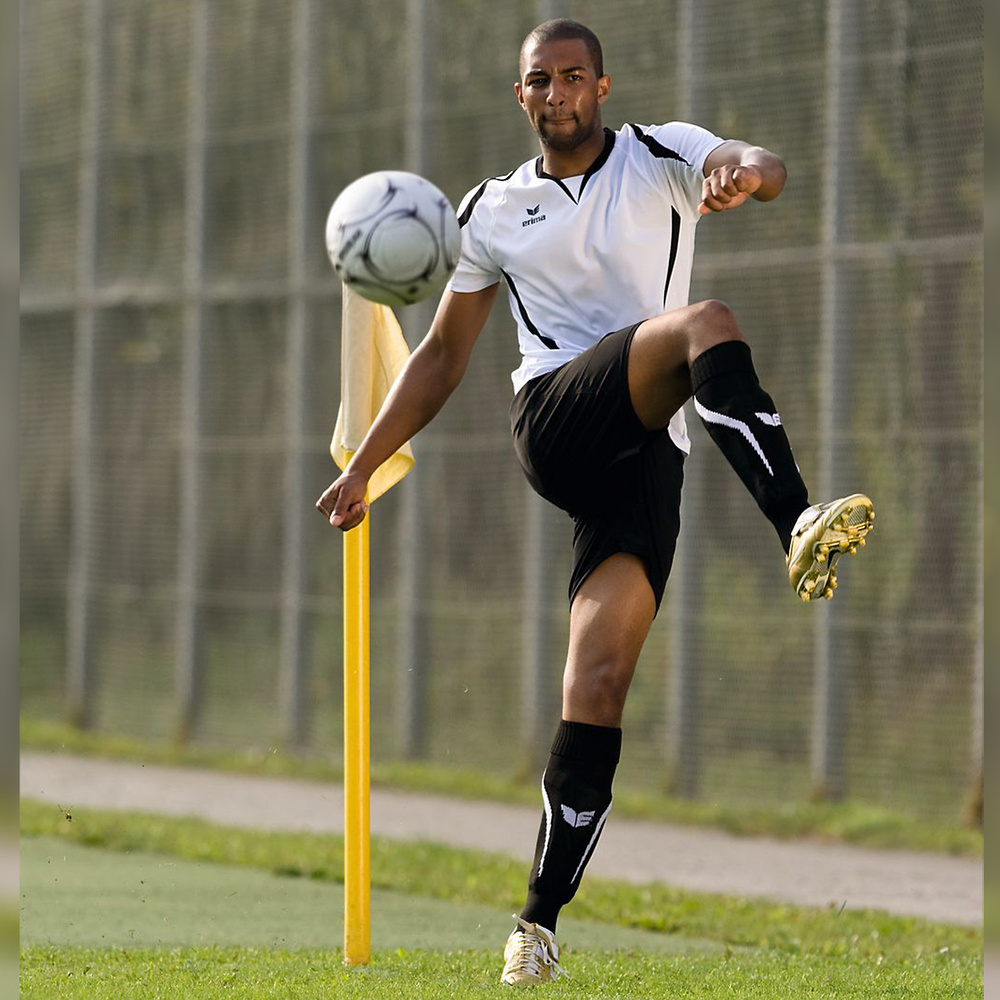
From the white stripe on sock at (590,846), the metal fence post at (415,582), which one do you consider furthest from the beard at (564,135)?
the metal fence post at (415,582)

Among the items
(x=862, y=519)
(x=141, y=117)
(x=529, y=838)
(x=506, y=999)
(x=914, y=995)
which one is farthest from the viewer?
(x=141, y=117)

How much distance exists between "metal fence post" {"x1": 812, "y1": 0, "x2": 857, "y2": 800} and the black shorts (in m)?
5.05

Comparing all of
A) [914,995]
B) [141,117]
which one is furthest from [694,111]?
[914,995]

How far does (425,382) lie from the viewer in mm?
5270

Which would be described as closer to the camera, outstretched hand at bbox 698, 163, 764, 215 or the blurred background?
outstretched hand at bbox 698, 163, 764, 215

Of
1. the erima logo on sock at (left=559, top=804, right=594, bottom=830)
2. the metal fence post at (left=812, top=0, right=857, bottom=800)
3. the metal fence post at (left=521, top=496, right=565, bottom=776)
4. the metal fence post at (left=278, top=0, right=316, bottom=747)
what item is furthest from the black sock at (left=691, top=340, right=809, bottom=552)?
the metal fence post at (left=278, top=0, right=316, bottom=747)

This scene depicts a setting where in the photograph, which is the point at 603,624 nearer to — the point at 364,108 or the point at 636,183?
the point at 636,183

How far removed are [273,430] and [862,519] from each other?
29.7 feet

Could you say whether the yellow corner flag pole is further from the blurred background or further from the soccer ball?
the blurred background

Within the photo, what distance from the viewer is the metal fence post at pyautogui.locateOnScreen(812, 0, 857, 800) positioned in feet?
32.7

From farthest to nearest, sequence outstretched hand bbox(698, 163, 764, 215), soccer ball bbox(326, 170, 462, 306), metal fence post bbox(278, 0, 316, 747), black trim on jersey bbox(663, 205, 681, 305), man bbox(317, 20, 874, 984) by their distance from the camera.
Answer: metal fence post bbox(278, 0, 316, 747) → black trim on jersey bbox(663, 205, 681, 305) → man bbox(317, 20, 874, 984) → soccer ball bbox(326, 170, 462, 306) → outstretched hand bbox(698, 163, 764, 215)

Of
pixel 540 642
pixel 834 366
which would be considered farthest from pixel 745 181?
pixel 540 642

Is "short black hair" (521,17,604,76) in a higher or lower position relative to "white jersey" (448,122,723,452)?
higher

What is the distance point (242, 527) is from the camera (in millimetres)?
13078
